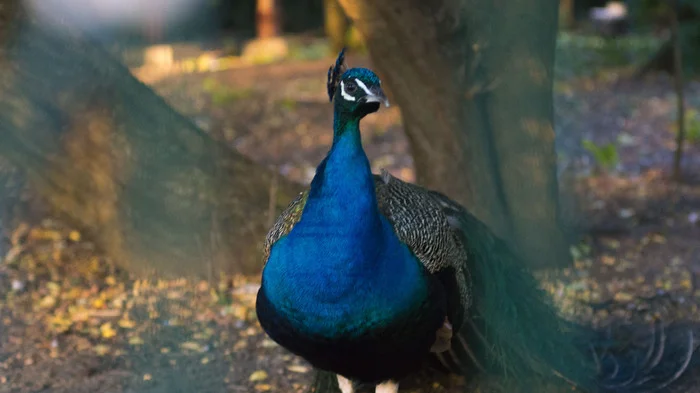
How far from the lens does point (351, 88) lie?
1.97m

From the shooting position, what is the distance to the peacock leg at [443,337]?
7.33 feet

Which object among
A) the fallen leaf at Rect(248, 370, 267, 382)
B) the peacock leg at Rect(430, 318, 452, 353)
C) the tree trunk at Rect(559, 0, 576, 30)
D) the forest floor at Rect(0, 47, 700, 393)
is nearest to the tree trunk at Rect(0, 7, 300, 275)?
the forest floor at Rect(0, 47, 700, 393)

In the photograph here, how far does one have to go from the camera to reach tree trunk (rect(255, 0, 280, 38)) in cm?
1156

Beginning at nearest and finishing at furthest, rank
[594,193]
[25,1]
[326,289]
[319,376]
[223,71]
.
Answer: [326,289], [319,376], [25,1], [594,193], [223,71]

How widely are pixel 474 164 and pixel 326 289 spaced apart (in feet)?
5.13

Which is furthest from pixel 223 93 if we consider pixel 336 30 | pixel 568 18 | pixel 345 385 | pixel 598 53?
pixel 568 18

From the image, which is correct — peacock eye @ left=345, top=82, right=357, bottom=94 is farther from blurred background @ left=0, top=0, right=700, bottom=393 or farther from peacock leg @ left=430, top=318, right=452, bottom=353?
blurred background @ left=0, top=0, right=700, bottom=393

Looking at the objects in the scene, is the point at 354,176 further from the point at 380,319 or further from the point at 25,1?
the point at 25,1

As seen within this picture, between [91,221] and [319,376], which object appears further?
[91,221]

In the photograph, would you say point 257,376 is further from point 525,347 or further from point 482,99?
point 482,99

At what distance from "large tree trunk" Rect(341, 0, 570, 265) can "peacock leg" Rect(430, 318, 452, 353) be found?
128 centimetres

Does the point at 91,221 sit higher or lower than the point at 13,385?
higher

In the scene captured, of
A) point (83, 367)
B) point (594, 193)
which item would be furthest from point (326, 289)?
point (594, 193)

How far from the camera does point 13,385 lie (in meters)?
2.78
